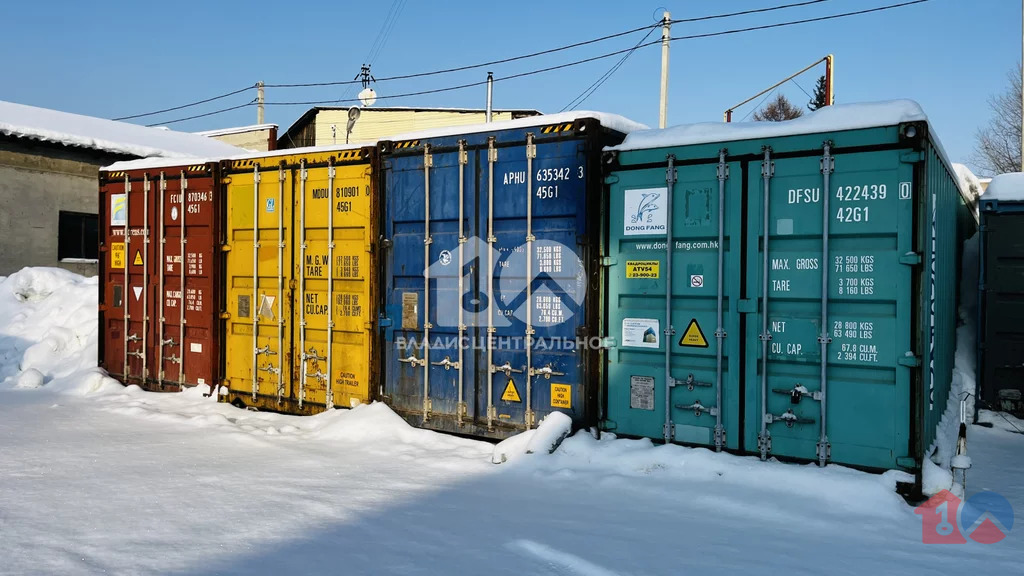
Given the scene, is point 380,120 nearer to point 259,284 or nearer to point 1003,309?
point 259,284

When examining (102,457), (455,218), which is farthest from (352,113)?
(102,457)

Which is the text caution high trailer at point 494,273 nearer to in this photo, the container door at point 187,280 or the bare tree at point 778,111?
the container door at point 187,280

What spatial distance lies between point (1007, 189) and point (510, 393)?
282 inches

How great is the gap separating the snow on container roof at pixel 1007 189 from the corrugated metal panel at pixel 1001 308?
0.08m

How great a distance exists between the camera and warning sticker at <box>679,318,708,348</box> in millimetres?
6802

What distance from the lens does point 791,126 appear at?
6.40m

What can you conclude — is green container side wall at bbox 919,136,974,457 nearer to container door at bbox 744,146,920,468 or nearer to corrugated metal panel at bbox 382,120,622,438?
container door at bbox 744,146,920,468

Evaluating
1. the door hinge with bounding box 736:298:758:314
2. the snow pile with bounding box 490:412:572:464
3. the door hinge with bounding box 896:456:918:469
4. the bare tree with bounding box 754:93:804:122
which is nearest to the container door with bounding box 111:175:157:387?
the snow pile with bounding box 490:412:572:464

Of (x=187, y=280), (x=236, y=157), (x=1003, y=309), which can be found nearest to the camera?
(x=1003, y=309)

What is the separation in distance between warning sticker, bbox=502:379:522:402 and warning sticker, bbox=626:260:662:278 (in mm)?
1710

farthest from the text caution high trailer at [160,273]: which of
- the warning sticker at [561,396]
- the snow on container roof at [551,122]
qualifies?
the warning sticker at [561,396]

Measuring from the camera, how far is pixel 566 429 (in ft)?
23.6

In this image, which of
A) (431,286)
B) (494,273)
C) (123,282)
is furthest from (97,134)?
(494,273)

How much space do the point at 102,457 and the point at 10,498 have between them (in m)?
1.37
